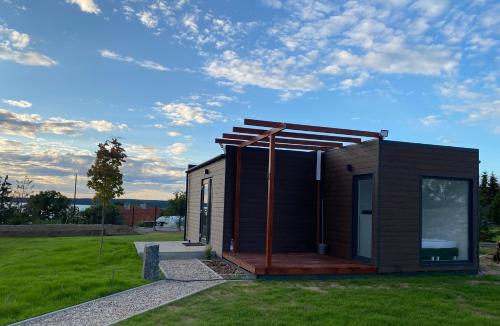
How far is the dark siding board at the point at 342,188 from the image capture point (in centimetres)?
855

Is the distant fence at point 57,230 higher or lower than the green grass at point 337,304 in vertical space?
lower

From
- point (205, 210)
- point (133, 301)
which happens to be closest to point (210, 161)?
point (205, 210)

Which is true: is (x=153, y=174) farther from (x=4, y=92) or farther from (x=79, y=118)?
(x=4, y=92)

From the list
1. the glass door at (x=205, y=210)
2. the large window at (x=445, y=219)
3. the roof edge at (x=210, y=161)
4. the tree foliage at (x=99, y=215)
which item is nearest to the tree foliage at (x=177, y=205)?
the tree foliage at (x=99, y=215)

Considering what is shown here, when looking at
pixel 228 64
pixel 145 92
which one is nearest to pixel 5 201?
pixel 145 92

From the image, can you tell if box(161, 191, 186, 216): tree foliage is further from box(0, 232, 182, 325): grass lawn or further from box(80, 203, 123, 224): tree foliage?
box(0, 232, 182, 325): grass lawn

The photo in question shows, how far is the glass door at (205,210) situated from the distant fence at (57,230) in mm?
7101

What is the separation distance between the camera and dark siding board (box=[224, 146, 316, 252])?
10102 millimetres

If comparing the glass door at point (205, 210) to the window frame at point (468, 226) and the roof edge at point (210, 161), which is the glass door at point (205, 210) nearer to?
the roof edge at point (210, 161)

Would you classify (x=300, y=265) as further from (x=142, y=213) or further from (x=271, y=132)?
(x=142, y=213)

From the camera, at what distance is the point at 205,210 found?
1209cm

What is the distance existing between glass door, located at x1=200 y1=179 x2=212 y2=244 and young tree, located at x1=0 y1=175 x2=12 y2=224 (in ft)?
38.0

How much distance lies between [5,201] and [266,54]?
15555 millimetres

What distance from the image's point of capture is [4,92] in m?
11.2
